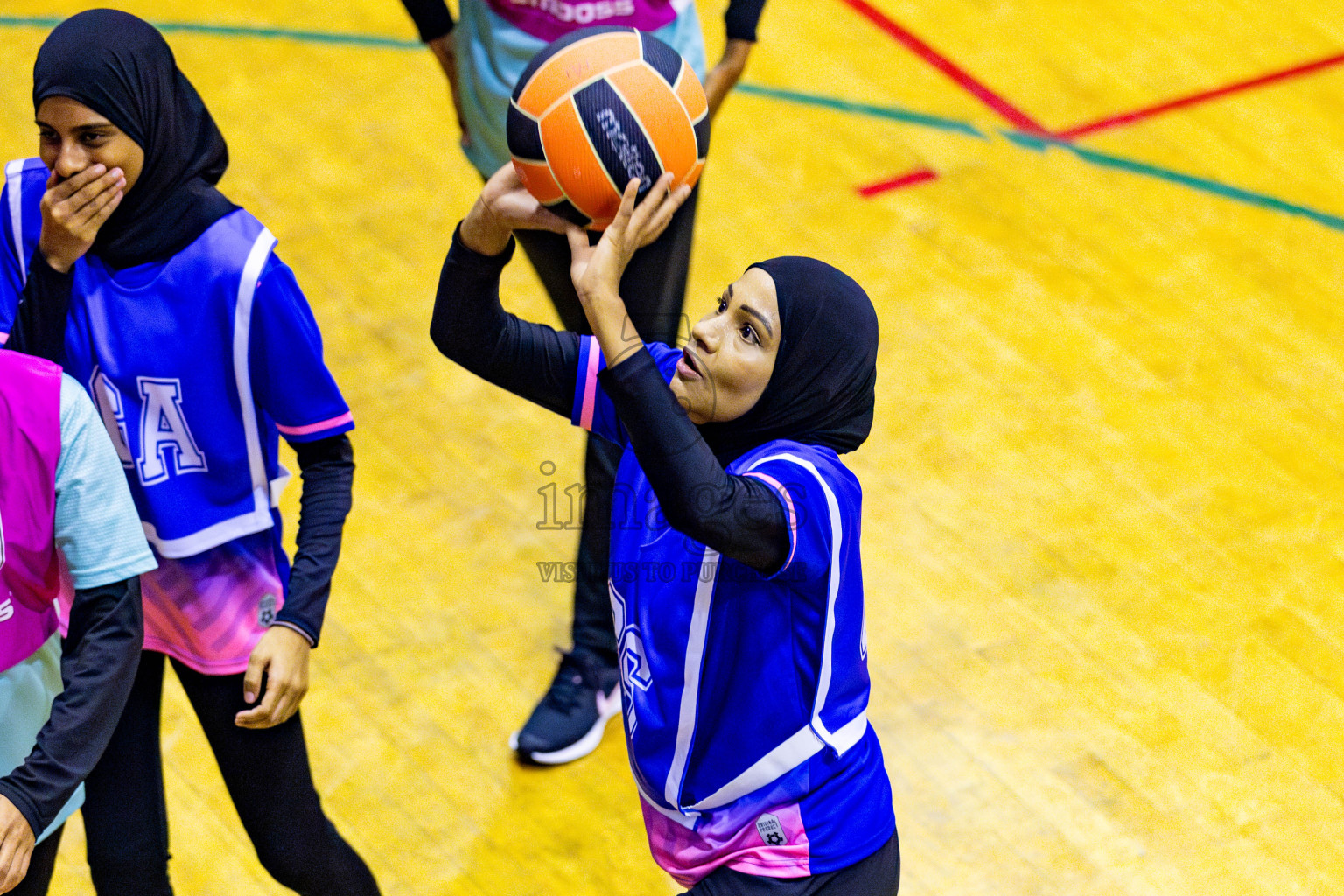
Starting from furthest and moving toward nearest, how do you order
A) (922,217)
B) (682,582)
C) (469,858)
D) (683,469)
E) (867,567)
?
(922,217), (867,567), (469,858), (682,582), (683,469)

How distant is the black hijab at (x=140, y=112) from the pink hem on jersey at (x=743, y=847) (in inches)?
48.3

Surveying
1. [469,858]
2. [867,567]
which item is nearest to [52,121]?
[469,858]

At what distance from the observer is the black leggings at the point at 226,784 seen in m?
2.63

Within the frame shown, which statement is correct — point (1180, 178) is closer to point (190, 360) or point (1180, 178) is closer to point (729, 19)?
point (729, 19)

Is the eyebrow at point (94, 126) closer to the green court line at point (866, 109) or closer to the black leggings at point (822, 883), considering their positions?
the black leggings at point (822, 883)

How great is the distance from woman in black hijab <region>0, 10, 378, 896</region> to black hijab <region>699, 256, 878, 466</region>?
78 centimetres

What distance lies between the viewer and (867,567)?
4098 millimetres

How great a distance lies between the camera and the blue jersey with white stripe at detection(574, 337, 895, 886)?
2219 millimetres

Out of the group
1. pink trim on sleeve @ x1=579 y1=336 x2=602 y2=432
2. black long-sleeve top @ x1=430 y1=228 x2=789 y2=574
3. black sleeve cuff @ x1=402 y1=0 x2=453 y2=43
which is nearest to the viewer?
black long-sleeve top @ x1=430 y1=228 x2=789 y2=574

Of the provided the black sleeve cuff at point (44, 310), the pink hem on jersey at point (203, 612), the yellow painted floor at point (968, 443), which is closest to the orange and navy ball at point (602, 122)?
the black sleeve cuff at point (44, 310)

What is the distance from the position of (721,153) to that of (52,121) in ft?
11.4

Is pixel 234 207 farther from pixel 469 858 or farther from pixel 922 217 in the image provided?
pixel 922 217

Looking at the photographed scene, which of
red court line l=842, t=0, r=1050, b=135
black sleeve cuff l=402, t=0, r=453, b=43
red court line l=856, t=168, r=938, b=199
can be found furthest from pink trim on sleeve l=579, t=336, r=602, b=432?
red court line l=842, t=0, r=1050, b=135

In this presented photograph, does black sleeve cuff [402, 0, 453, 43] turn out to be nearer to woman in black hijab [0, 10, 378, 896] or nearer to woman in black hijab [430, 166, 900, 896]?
woman in black hijab [0, 10, 378, 896]
